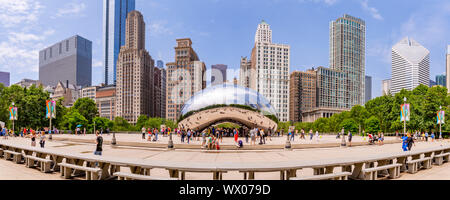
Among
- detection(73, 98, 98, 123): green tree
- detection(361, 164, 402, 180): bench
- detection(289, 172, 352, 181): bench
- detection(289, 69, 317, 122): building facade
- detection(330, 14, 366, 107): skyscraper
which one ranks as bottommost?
detection(361, 164, 402, 180): bench

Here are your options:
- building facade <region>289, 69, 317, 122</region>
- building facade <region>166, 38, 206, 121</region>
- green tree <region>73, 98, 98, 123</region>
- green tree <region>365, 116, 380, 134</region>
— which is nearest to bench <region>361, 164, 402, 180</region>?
green tree <region>365, 116, 380, 134</region>

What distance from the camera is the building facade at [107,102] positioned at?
485 ft

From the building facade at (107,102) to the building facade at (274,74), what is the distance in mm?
87396

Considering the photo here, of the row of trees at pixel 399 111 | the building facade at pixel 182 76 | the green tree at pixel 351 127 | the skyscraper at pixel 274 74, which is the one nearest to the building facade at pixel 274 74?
the skyscraper at pixel 274 74

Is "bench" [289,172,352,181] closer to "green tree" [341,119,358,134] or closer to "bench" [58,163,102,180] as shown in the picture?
"bench" [58,163,102,180]

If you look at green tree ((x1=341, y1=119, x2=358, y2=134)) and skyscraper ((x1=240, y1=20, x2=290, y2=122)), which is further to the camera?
skyscraper ((x1=240, y1=20, x2=290, y2=122))

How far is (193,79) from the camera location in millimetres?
133000

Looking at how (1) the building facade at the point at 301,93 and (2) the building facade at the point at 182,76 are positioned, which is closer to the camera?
(2) the building facade at the point at 182,76

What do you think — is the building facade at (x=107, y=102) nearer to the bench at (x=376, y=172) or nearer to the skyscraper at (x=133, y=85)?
the skyscraper at (x=133, y=85)

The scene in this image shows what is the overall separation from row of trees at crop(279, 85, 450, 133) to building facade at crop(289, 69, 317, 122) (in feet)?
236

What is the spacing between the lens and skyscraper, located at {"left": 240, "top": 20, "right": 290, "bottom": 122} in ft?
419

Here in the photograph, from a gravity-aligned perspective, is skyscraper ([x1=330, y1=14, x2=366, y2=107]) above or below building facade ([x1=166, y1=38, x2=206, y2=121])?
above
